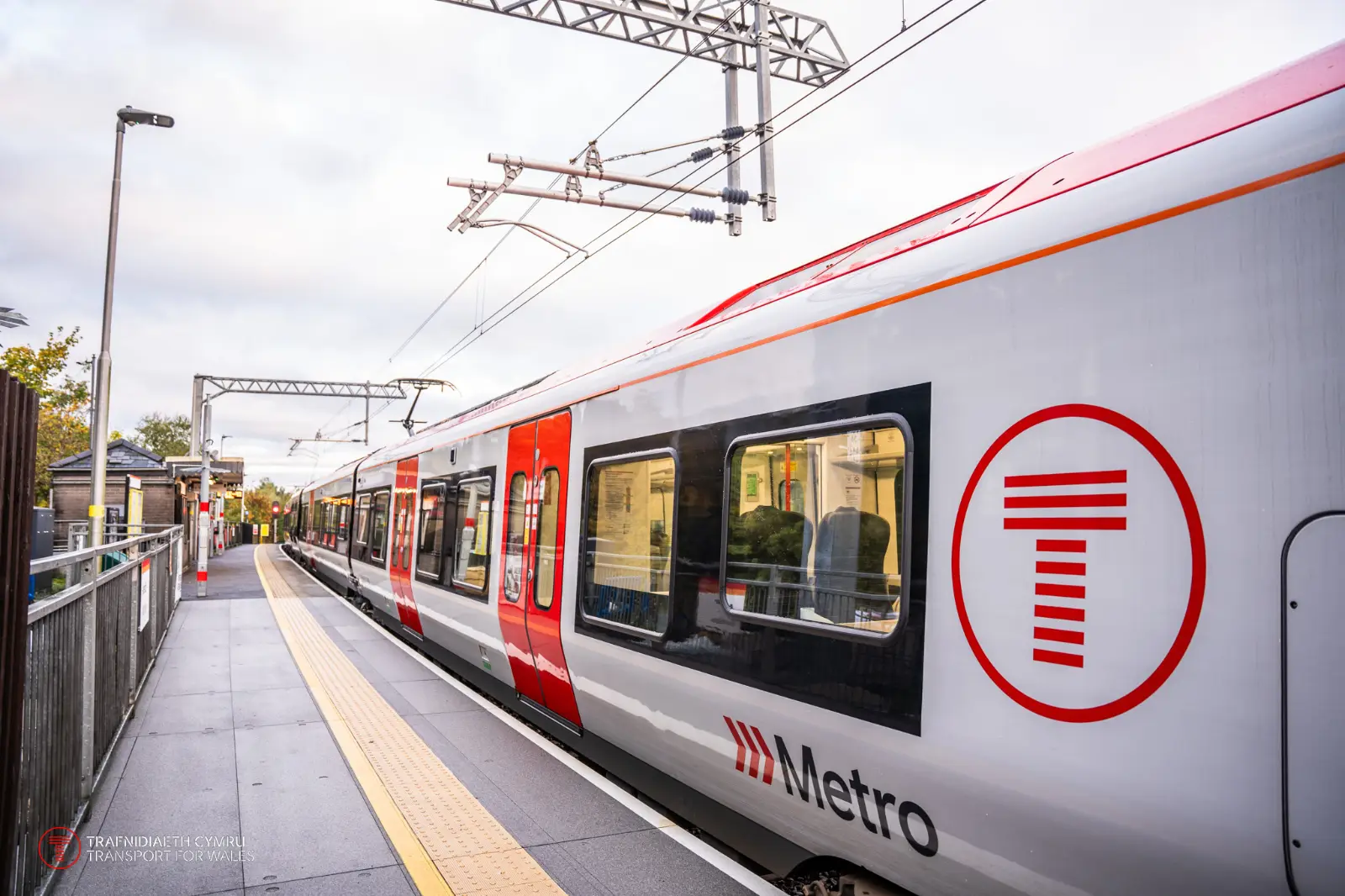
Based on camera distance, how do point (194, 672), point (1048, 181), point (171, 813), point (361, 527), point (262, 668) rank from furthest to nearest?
point (361, 527)
point (262, 668)
point (194, 672)
point (171, 813)
point (1048, 181)

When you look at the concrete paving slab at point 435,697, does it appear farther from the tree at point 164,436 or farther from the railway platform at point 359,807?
the tree at point 164,436

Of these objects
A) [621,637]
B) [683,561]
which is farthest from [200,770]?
[683,561]

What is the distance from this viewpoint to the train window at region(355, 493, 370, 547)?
1448 centimetres

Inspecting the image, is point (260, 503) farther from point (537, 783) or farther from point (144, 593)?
point (537, 783)

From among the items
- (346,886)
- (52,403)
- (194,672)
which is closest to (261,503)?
(52,403)

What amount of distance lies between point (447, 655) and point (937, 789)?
726cm

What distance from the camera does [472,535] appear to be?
8211 mm

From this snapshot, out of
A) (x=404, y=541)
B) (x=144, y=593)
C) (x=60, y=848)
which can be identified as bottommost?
(x=60, y=848)

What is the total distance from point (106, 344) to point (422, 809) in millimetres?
11407

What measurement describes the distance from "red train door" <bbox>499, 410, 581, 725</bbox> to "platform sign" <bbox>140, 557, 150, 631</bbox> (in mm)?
2986

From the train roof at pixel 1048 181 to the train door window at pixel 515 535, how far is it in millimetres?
1211

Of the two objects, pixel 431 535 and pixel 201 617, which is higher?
pixel 431 535

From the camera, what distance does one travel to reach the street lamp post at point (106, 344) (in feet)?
41.5

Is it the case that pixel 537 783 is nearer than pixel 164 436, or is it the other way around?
pixel 537 783
